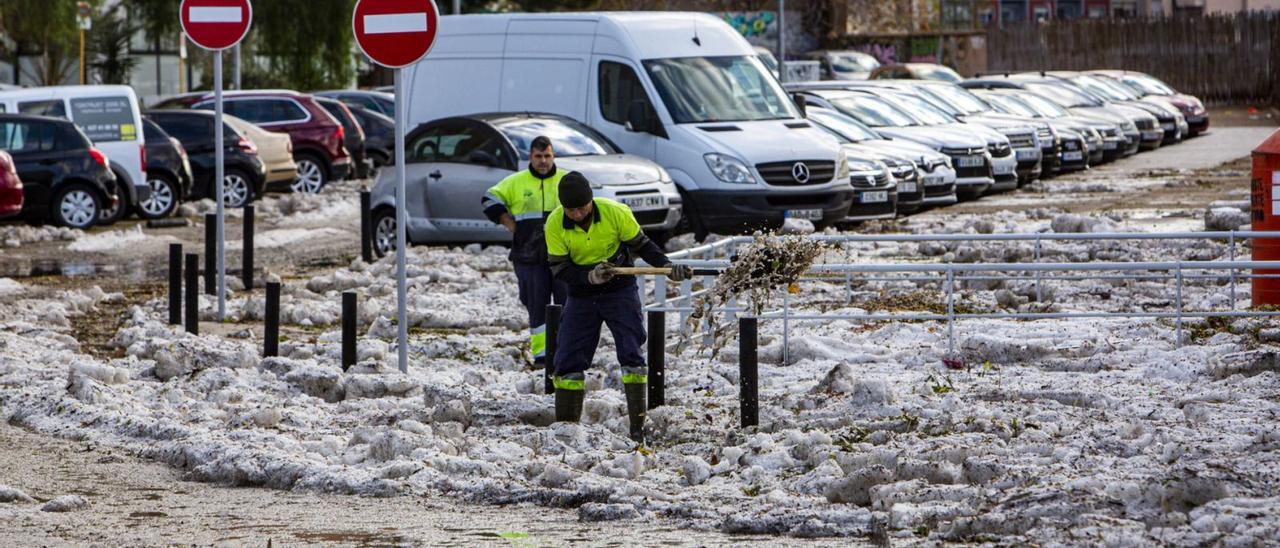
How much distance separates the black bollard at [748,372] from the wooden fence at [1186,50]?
51.2m

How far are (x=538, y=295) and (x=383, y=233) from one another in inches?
287

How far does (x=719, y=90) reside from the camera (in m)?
20.2

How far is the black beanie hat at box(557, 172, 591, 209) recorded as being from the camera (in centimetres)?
984

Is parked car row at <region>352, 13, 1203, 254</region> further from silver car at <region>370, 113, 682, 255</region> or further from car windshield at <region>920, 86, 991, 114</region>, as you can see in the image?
car windshield at <region>920, 86, 991, 114</region>

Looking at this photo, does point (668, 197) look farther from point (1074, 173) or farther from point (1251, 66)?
point (1251, 66)

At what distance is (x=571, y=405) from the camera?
10.1 m

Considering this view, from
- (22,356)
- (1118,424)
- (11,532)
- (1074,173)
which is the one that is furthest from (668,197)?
(1074,173)

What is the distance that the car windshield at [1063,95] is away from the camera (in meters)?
36.1

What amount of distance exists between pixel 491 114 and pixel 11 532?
11586mm

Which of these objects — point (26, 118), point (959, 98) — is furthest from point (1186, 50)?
point (26, 118)

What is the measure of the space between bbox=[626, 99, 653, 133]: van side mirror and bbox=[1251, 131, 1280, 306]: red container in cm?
749

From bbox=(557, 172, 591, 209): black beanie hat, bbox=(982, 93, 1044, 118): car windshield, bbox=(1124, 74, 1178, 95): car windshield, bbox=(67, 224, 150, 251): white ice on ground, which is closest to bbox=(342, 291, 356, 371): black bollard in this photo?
bbox=(557, 172, 591, 209): black beanie hat

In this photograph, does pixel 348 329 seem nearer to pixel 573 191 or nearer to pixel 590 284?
pixel 590 284

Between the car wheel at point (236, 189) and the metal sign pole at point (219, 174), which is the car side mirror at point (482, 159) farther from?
the car wheel at point (236, 189)
